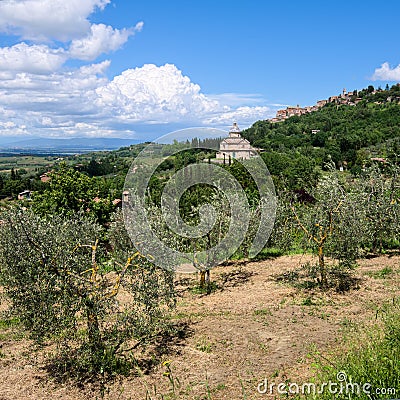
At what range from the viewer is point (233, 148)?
67.2 feet

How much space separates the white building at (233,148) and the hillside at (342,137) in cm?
2660

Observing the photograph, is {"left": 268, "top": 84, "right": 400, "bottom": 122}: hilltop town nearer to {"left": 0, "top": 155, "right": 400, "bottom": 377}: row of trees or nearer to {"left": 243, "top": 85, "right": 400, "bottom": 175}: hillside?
{"left": 243, "top": 85, "right": 400, "bottom": 175}: hillside

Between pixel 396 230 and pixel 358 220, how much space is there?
4237 millimetres

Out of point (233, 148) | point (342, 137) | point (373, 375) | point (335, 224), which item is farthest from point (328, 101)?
point (373, 375)

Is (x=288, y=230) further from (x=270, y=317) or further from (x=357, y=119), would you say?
(x=357, y=119)

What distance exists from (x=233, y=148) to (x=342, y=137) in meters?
61.7

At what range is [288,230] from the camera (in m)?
15.8

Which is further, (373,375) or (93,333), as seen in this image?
(93,333)

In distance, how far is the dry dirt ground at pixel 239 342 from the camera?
7133 millimetres

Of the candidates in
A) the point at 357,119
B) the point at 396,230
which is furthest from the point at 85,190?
the point at 357,119

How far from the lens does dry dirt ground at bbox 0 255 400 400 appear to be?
7.13m

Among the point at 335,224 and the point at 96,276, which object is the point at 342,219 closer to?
the point at 335,224

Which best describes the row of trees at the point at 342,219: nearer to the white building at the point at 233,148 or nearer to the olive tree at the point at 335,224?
the olive tree at the point at 335,224

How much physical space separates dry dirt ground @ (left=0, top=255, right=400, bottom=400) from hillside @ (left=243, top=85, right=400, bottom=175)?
3736 cm
